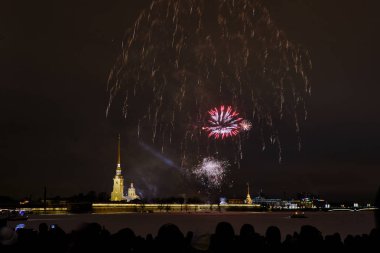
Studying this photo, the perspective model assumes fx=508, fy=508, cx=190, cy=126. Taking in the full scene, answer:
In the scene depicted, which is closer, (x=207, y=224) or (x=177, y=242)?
(x=177, y=242)

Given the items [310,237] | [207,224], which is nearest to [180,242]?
→ [310,237]

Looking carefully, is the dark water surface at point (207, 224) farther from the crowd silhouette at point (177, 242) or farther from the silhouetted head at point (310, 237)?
the silhouetted head at point (310, 237)

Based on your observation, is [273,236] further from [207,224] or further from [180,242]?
[207,224]

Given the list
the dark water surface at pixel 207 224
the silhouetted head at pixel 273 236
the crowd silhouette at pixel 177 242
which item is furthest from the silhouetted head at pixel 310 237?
the dark water surface at pixel 207 224

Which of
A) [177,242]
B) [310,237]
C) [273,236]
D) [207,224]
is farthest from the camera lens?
[207,224]

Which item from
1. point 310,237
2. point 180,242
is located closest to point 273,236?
point 310,237

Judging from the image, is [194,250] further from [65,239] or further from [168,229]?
[65,239]

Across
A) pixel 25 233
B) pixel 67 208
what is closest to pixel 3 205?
pixel 67 208

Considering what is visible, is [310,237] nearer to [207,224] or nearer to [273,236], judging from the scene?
[273,236]

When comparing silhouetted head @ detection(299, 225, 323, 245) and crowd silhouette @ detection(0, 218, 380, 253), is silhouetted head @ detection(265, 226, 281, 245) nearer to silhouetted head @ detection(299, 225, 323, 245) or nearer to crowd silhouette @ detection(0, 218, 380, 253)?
crowd silhouette @ detection(0, 218, 380, 253)

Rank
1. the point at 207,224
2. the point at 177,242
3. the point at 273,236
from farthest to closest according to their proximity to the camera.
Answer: the point at 207,224 < the point at 273,236 < the point at 177,242

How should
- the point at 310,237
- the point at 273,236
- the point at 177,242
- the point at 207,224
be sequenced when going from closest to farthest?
the point at 177,242, the point at 310,237, the point at 273,236, the point at 207,224

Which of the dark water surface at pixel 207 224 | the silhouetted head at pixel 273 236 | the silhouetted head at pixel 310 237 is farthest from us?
the dark water surface at pixel 207 224

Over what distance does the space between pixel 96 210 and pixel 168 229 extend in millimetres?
183501
